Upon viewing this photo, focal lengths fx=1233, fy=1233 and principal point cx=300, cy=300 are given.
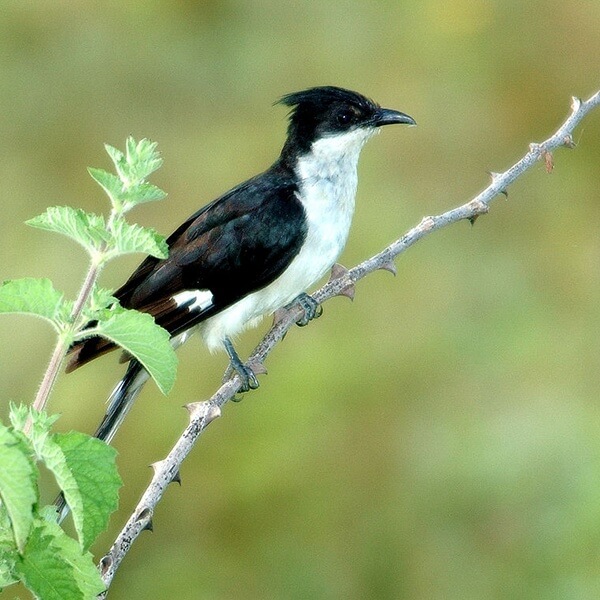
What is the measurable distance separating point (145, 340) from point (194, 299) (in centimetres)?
234

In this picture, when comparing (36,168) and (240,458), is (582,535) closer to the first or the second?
(240,458)

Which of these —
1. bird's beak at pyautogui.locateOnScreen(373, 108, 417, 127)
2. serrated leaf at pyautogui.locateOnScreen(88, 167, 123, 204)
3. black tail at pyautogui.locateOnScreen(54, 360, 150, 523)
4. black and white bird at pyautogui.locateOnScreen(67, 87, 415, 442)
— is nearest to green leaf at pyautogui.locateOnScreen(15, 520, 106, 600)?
serrated leaf at pyautogui.locateOnScreen(88, 167, 123, 204)

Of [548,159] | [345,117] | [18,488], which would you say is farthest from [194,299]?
[18,488]

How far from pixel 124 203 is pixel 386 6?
6.59 m

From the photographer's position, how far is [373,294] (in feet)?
19.7

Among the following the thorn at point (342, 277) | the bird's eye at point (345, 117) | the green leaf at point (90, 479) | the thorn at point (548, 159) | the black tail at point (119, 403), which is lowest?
the green leaf at point (90, 479)

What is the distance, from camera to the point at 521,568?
4.84m

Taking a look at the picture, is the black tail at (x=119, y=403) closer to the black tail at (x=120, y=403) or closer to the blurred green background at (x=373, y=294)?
the black tail at (x=120, y=403)

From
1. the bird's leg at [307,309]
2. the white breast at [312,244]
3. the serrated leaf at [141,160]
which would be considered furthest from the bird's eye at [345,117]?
the serrated leaf at [141,160]

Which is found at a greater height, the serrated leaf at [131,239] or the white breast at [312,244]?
the white breast at [312,244]

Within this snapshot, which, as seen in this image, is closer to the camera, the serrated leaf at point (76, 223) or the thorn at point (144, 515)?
the serrated leaf at point (76, 223)

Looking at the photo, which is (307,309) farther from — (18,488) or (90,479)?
(18,488)

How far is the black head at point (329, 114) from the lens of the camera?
4262 mm

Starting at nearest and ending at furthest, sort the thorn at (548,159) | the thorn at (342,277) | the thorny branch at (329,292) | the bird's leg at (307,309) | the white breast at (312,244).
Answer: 1. the thorny branch at (329,292)
2. the thorn at (548,159)
3. the thorn at (342,277)
4. the bird's leg at (307,309)
5. the white breast at (312,244)
